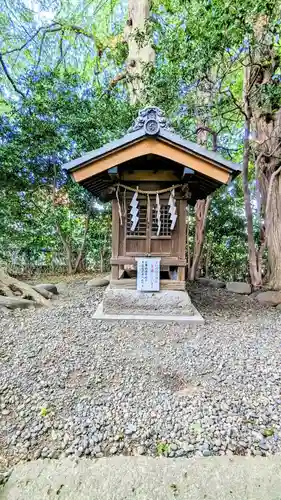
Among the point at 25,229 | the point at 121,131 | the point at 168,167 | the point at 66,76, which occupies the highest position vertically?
the point at 66,76

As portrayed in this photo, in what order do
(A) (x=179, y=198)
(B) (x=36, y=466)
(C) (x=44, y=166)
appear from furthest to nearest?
(C) (x=44, y=166) → (A) (x=179, y=198) → (B) (x=36, y=466)

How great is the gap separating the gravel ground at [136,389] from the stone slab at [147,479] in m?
0.07

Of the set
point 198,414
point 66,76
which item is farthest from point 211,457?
point 66,76

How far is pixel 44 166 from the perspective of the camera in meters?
7.12

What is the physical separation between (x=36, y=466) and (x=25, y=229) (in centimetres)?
672

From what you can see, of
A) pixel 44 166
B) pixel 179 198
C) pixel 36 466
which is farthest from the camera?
pixel 44 166

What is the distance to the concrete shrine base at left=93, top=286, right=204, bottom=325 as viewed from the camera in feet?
12.6

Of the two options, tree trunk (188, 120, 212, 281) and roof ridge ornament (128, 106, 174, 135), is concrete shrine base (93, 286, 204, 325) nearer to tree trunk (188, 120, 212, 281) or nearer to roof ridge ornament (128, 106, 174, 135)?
roof ridge ornament (128, 106, 174, 135)

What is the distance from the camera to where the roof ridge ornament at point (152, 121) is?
348 cm

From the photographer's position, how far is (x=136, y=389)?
2176mm

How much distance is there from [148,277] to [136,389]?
74.6 inches

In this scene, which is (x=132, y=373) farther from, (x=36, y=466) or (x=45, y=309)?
(x=45, y=309)

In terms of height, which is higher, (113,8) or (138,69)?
(113,8)

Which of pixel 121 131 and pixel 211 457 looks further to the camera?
pixel 121 131
